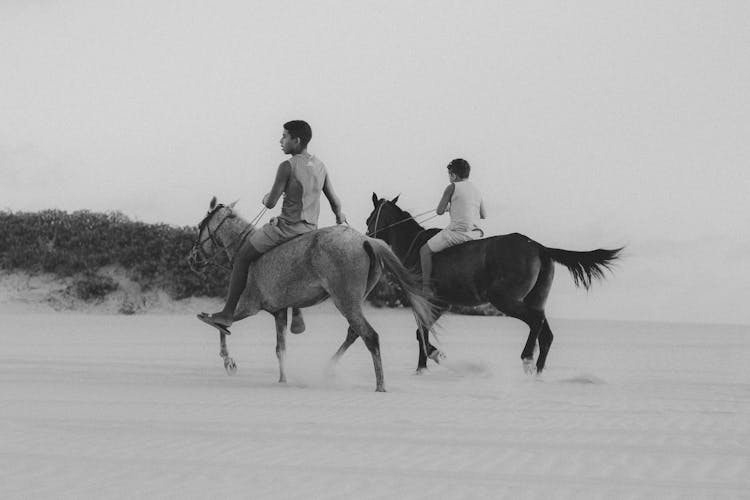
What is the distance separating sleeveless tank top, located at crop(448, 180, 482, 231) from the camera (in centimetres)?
1206

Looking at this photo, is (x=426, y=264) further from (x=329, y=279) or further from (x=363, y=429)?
(x=363, y=429)

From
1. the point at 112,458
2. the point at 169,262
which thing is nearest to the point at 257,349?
the point at 112,458

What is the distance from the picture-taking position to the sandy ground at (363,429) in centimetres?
545

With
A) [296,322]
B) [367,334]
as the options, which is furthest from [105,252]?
[367,334]

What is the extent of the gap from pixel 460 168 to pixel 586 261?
1.98 metres

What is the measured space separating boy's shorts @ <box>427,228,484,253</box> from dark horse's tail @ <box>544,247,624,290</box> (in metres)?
1.02

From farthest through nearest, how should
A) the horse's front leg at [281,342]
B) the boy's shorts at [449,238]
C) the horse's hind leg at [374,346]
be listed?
1. the boy's shorts at [449,238]
2. the horse's front leg at [281,342]
3. the horse's hind leg at [374,346]

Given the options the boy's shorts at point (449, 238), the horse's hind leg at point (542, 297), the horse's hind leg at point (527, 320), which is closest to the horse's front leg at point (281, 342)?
the boy's shorts at point (449, 238)

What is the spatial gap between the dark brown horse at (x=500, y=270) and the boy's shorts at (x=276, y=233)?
2.04 meters

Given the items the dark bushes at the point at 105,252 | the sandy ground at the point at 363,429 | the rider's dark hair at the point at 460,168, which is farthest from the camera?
the dark bushes at the point at 105,252

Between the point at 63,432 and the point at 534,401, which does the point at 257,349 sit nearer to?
the point at 534,401

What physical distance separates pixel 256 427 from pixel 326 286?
119 inches

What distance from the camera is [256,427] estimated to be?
24.2 ft

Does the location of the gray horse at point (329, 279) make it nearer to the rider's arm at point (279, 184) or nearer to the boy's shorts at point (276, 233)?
the boy's shorts at point (276, 233)
